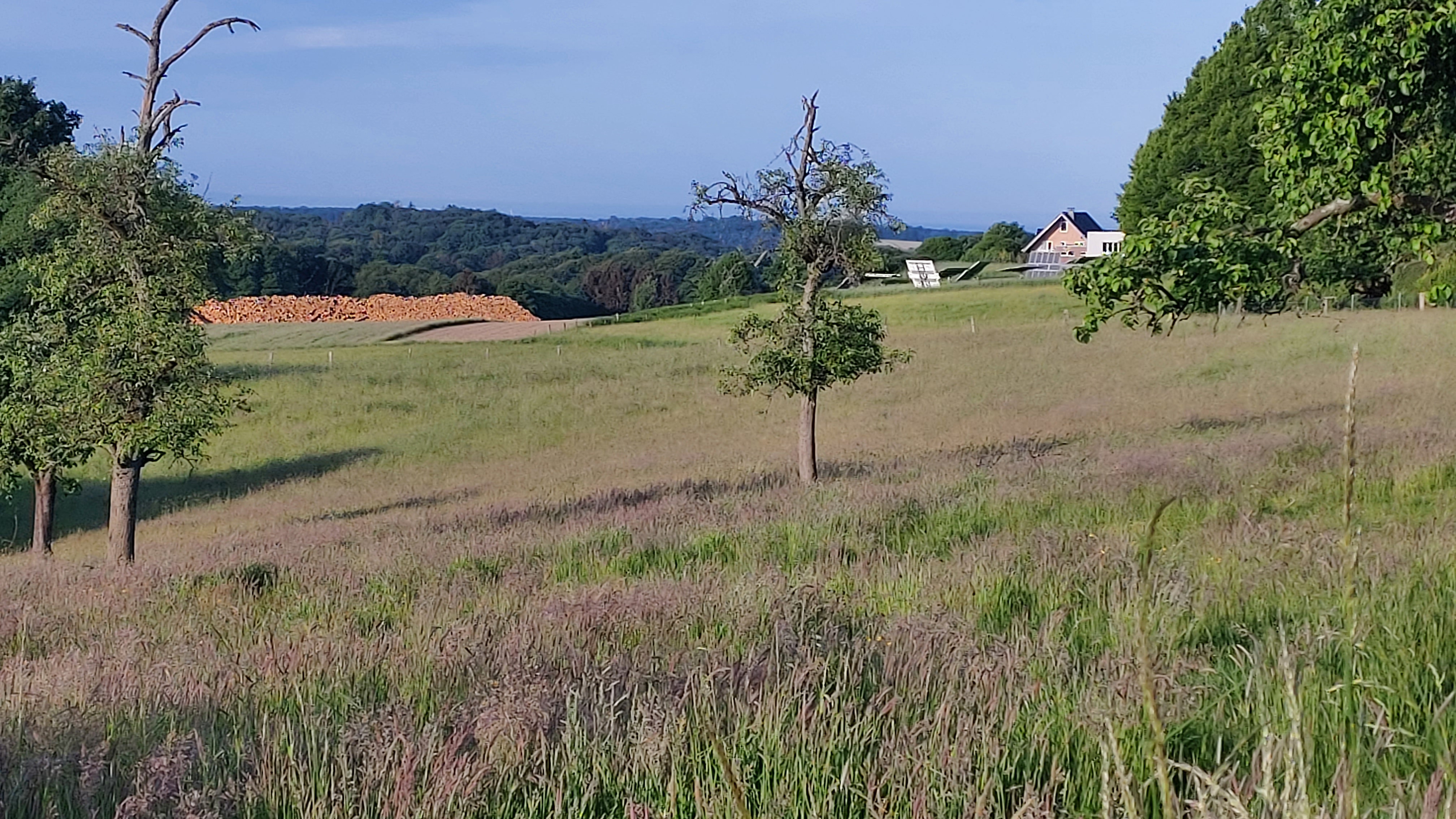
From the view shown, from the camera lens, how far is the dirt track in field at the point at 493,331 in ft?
236

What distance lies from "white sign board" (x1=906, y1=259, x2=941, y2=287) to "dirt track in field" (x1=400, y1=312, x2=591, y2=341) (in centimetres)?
3433

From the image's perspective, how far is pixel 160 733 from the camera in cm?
367

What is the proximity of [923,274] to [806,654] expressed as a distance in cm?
10447

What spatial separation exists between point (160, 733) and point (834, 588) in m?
3.60

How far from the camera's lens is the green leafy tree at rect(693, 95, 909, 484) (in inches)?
800

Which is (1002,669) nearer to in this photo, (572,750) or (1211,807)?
(1211,807)

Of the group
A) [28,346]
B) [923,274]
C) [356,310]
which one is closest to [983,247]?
[923,274]

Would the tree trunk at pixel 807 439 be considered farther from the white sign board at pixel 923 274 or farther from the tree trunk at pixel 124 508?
the white sign board at pixel 923 274

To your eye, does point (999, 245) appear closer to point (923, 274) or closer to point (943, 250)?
point (943, 250)

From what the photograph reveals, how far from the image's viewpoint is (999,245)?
426 feet

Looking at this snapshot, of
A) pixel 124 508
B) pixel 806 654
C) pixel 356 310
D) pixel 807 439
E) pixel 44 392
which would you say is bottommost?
pixel 124 508

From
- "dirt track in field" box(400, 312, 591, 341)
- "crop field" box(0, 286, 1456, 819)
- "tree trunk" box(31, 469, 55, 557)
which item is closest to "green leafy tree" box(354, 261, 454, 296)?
"dirt track in field" box(400, 312, 591, 341)

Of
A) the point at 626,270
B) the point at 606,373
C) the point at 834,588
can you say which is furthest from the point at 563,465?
the point at 626,270

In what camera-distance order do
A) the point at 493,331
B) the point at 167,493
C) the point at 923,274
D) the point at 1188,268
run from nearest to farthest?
1. the point at 1188,268
2. the point at 167,493
3. the point at 493,331
4. the point at 923,274
